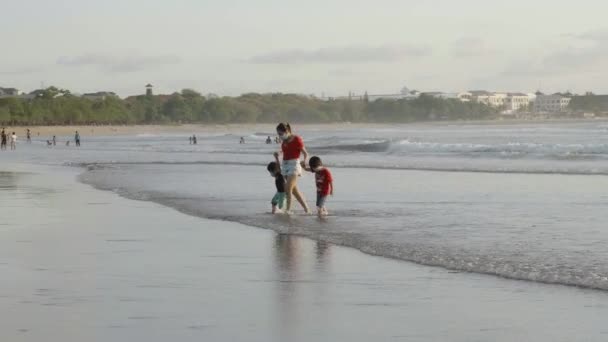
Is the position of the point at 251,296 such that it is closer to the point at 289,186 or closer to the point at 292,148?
the point at 292,148

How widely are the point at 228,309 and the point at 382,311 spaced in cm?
107

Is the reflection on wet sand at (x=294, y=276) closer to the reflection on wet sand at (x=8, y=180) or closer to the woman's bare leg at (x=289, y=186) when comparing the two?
the woman's bare leg at (x=289, y=186)

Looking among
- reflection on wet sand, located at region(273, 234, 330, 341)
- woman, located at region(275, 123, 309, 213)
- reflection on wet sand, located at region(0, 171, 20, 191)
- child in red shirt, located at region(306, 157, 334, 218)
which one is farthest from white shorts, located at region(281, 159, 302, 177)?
reflection on wet sand, located at region(0, 171, 20, 191)

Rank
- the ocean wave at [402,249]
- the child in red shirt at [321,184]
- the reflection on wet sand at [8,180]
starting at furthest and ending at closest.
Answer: the reflection on wet sand at [8,180] → the child in red shirt at [321,184] → the ocean wave at [402,249]

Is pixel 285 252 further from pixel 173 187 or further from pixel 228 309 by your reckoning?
pixel 173 187

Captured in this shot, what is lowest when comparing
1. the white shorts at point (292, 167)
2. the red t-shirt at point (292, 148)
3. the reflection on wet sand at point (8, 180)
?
the reflection on wet sand at point (8, 180)

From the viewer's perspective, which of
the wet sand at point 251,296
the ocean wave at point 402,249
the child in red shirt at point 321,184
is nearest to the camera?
the wet sand at point 251,296

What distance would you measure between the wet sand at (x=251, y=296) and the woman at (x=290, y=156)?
2.84m

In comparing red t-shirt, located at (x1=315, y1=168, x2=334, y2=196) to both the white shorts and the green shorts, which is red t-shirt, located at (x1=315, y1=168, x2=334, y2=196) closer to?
the white shorts

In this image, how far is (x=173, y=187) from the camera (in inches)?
858

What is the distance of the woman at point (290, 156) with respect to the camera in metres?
14.5

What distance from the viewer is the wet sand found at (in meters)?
6.34

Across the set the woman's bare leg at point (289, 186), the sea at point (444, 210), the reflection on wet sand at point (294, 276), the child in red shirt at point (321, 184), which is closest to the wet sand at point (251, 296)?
the reflection on wet sand at point (294, 276)

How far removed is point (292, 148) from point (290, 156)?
134 mm
